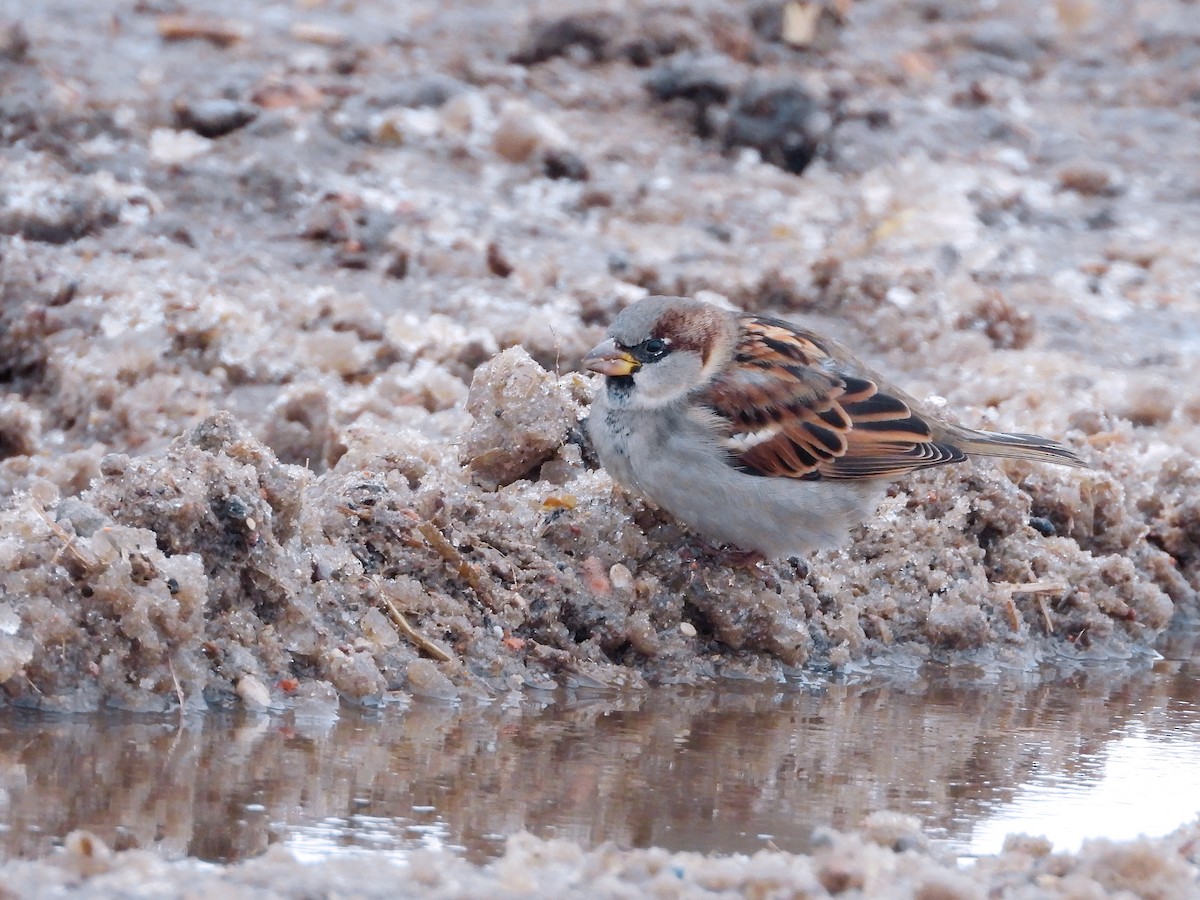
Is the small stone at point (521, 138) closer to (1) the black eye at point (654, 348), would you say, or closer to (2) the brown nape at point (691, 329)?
(2) the brown nape at point (691, 329)

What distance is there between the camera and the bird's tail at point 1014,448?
17.5ft

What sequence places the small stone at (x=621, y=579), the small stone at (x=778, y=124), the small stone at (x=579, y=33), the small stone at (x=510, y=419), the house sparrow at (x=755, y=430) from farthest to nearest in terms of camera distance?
the small stone at (x=579, y=33), the small stone at (x=778, y=124), the small stone at (x=510, y=419), the house sparrow at (x=755, y=430), the small stone at (x=621, y=579)

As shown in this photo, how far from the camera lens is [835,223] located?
8727 millimetres

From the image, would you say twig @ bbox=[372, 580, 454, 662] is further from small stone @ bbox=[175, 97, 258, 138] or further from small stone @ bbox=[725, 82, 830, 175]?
small stone @ bbox=[725, 82, 830, 175]

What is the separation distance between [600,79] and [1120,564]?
5165 mm

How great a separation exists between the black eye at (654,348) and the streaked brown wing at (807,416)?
188 millimetres

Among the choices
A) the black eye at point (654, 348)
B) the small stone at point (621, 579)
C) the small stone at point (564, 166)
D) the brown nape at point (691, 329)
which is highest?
the brown nape at point (691, 329)

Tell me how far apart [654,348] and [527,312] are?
6.29ft

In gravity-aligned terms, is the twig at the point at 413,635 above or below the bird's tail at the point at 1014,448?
below

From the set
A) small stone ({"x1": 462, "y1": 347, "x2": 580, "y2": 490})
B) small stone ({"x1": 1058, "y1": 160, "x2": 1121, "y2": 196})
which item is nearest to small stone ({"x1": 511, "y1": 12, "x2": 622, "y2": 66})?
small stone ({"x1": 1058, "y1": 160, "x2": 1121, "y2": 196})

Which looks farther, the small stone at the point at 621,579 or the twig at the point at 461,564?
the small stone at the point at 621,579

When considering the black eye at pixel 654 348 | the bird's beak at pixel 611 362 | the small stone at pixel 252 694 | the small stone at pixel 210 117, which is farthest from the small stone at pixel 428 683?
the small stone at pixel 210 117

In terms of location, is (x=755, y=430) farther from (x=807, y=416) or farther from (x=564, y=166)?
(x=564, y=166)

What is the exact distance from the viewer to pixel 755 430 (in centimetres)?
511
